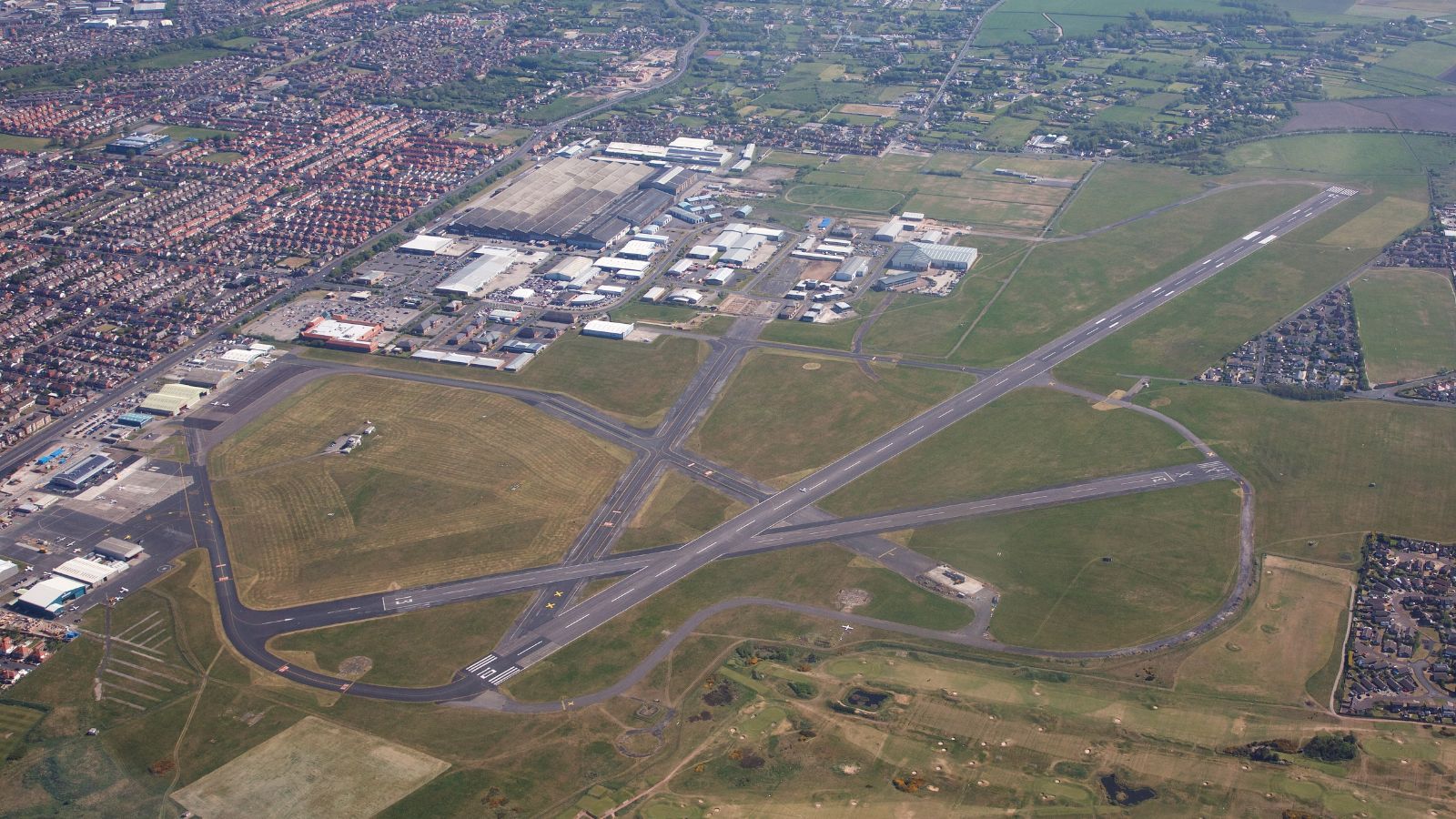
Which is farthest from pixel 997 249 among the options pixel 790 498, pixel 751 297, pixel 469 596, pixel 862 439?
pixel 469 596

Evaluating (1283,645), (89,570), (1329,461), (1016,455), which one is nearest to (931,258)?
(1016,455)

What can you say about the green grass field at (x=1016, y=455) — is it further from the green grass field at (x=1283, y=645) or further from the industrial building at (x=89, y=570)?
the industrial building at (x=89, y=570)

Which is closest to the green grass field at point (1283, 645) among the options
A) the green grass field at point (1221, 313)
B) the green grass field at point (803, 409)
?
the green grass field at point (1221, 313)

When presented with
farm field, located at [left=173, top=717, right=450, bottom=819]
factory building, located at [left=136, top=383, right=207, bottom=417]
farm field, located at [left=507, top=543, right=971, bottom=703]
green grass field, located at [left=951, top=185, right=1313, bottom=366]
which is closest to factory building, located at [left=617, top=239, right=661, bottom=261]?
green grass field, located at [left=951, top=185, right=1313, bottom=366]

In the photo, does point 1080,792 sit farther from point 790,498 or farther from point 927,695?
point 790,498

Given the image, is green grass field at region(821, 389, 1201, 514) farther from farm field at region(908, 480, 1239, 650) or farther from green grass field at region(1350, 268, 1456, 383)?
green grass field at region(1350, 268, 1456, 383)
